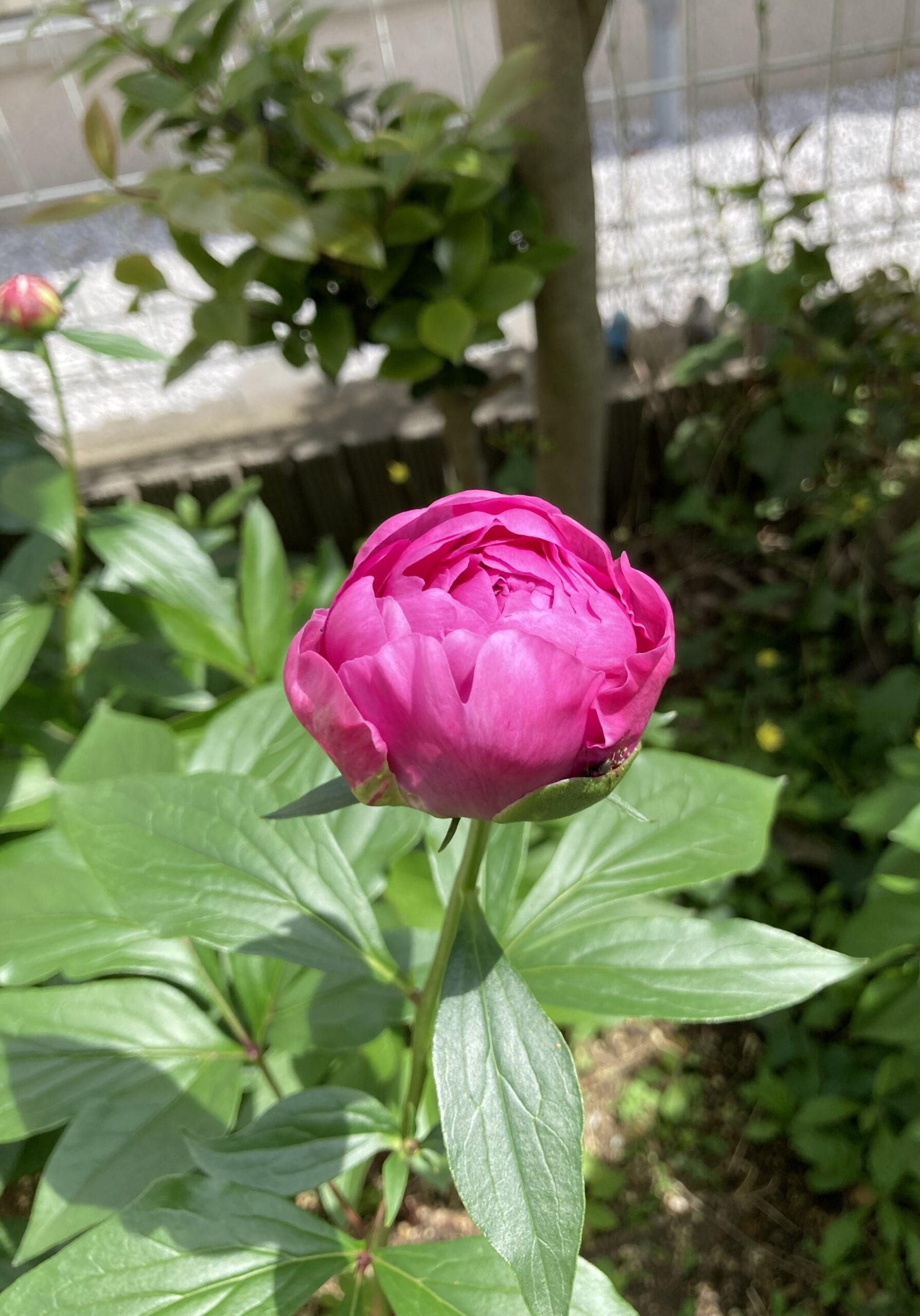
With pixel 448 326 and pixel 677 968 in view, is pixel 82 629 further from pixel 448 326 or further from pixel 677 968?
pixel 677 968

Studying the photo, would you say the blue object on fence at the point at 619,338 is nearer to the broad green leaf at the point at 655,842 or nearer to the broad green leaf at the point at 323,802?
the broad green leaf at the point at 655,842

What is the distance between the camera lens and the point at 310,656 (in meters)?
0.43

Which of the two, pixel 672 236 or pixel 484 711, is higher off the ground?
pixel 484 711

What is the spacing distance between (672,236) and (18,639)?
7.12ft

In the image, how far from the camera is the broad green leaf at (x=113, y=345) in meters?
0.92

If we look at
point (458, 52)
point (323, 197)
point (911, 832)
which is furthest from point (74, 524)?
point (458, 52)

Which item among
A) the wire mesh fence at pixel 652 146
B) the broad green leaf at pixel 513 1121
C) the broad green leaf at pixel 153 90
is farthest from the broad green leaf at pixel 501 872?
the wire mesh fence at pixel 652 146

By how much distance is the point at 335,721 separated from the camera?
1.39ft

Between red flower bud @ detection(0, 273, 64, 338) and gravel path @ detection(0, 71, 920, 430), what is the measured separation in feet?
4.10

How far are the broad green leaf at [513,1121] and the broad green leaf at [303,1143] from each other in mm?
176

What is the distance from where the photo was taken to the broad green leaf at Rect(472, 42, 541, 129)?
1.08 meters

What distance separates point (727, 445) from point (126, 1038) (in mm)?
1519

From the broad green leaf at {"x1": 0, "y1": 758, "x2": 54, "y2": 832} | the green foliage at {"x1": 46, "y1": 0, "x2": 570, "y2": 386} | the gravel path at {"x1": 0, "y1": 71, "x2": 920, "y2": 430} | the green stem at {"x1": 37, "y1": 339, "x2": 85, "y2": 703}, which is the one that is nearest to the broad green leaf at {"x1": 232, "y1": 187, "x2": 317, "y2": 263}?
the green foliage at {"x1": 46, "y1": 0, "x2": 570, "y2": 386}

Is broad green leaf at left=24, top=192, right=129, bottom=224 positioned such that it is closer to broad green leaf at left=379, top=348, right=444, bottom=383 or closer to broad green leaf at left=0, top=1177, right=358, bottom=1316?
broad green leaf at left=379, top=348, right=444, bottom=383
